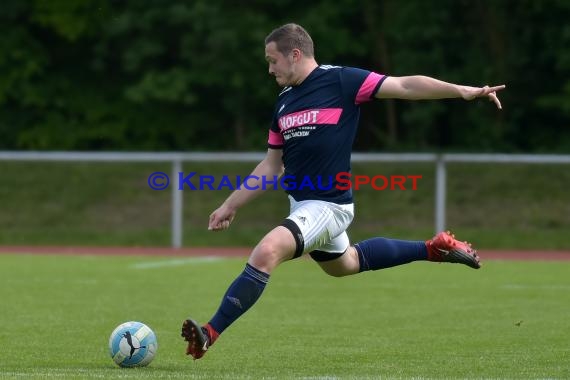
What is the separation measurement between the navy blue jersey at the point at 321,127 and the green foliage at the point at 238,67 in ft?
66.5

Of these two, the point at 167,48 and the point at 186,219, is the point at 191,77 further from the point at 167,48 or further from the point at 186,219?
the point at 186,219

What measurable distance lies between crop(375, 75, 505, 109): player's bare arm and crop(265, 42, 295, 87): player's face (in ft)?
1.85

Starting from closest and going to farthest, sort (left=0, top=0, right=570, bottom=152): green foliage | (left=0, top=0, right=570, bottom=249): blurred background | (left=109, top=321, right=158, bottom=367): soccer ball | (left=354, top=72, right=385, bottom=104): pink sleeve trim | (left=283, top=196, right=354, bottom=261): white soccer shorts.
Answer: (left=109, top=321, right=158, bottom=367): soccer ball, (left=283, top=196, right=354, bottom=261): white soccer shorts, (left=354, top=72, right=385, bottom=104): pink sleeve trim, (left=0, top=0, right=570, bottom=249): blurred background, (left=0, top=0, right=570, bottom=152): green foliage

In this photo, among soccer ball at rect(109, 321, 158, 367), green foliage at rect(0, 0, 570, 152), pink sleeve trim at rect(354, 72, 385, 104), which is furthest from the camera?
green foliage at rect(0, 0, 570, 152)

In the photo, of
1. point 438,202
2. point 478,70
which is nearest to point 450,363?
point 438,202

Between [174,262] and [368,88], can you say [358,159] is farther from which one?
[368,88]

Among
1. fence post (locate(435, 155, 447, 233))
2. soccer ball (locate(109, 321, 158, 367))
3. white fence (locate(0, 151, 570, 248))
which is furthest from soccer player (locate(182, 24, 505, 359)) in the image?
fence post (locate(435, 155, 447, 233))

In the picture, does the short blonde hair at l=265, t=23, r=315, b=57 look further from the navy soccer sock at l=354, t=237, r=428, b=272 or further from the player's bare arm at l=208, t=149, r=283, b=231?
the navy soccer sock at l=354, t=237, r=428, b=272

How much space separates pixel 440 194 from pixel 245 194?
13919mm

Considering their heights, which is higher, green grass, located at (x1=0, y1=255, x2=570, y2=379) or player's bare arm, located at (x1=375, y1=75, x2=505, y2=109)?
player's bare arm, located at (x1=375, y1=75, x2=505, y2=109)

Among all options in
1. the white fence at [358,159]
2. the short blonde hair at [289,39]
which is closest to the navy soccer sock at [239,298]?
the short blonde hair at [289,39]

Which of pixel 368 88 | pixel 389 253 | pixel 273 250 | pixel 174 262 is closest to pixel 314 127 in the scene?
pixel 368 88

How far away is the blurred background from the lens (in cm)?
2430

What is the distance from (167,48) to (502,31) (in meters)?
8.22
